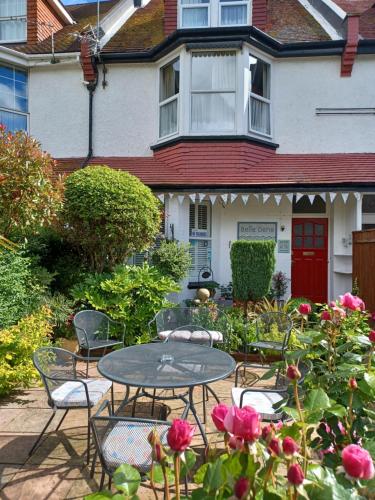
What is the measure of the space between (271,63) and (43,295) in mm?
8142

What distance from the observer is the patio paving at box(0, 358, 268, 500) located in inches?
102

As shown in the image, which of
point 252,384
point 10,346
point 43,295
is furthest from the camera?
point 43,295

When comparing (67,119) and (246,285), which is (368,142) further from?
(67,119)

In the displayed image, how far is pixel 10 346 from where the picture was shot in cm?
Result: 422

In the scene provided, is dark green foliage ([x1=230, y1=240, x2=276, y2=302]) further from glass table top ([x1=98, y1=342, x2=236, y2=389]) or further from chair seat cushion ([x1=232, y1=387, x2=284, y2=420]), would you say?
chair seat cushion ([x1=232, y1=387, x2=284, y2=420])

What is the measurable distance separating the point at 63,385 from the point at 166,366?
3.52 feet

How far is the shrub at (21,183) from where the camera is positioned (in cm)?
508

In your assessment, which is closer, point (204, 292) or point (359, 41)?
point (204, 292)

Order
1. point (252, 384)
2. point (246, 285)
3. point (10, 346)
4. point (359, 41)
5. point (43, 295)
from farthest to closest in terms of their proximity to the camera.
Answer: point (359, 41), point (246, 285), point (43, 295), point (252, 384), point (10, 346)

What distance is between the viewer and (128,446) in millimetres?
2240

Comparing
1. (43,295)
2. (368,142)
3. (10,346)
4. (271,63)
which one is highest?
(271,63)

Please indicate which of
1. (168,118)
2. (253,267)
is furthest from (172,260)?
(168,118)

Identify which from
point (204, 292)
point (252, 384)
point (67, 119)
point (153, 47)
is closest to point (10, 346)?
point (252, 384)

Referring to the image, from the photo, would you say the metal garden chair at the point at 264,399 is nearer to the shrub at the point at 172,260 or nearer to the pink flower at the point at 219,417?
the pink flower at the point at 219,417
